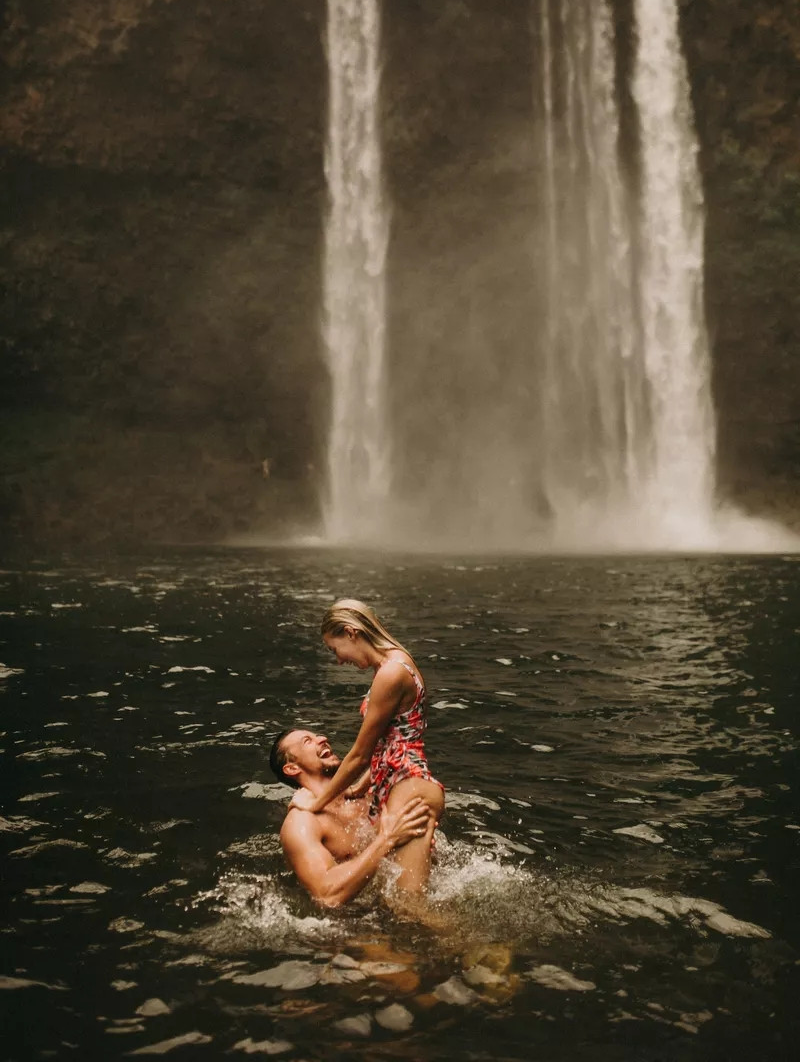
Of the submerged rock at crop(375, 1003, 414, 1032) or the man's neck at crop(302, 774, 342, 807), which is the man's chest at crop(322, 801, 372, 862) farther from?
the submerged rock at crop(375, 1003, 414, 1032)

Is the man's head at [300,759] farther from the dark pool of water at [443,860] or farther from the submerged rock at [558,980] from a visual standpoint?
the submerged rock at [558,980]

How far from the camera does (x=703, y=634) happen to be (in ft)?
42.1

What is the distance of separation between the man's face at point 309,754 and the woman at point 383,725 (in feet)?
0.54

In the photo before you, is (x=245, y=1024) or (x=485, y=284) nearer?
(x=245, y=1024)

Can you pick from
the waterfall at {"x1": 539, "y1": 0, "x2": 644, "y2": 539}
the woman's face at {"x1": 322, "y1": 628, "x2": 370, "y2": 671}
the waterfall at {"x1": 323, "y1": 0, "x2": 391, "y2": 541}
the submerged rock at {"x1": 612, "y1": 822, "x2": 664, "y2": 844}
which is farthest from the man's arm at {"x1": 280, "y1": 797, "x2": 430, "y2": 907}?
the waterfall at {"x1": 539, "y1": 0, "x2": 644, "y2": 539}

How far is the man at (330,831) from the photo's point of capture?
182 inches

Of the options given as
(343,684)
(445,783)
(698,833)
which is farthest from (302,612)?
(698,833)

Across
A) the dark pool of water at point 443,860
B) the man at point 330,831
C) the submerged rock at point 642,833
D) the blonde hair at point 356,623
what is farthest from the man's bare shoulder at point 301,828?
the submerged rock at point 642,833

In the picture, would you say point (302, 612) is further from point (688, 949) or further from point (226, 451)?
point (226, 451)

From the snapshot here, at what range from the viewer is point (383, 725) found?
4.93m

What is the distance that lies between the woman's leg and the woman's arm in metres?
0.23

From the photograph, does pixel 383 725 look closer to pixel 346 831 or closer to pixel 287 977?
pixel 346 831

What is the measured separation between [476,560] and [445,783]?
57.9 ft

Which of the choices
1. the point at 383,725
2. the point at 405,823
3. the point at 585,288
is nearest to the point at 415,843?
the point at 405,823
